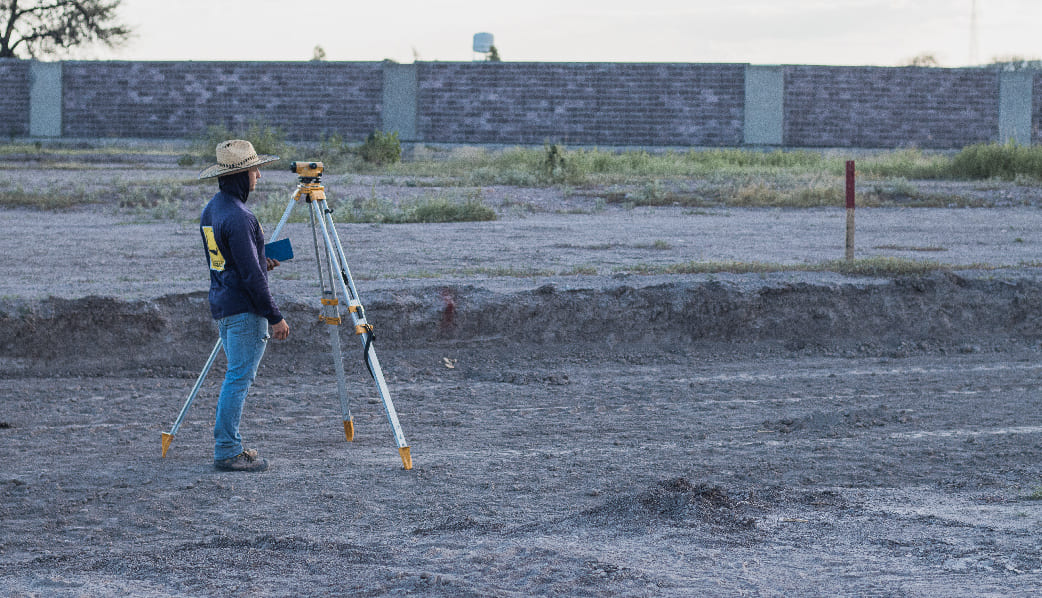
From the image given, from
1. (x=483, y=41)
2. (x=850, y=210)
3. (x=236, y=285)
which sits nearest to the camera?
(x=236, y=285)

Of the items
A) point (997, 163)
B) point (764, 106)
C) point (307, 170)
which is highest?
point (764, 106)

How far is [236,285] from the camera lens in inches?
222

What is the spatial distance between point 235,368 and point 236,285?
459mm

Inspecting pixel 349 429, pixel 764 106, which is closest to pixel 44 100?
pixel 764 106

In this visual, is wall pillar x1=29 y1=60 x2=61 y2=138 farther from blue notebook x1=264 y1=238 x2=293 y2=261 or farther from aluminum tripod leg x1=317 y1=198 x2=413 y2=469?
aluminum tripod leg x1=317 y1=198 x2=413 y2=469

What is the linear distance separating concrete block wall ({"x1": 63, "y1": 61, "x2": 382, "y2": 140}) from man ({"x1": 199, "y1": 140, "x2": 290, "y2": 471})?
1096 inches

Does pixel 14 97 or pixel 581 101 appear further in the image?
pixel 14 97

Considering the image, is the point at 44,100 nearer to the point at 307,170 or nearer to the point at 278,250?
the point at 278,250

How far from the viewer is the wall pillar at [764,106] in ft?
105

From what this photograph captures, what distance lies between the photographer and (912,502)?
5258 millimetres

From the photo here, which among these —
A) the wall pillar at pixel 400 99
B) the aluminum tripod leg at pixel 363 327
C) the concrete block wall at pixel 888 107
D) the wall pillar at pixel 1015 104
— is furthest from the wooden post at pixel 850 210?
the wall pillar at pixel 1015 104

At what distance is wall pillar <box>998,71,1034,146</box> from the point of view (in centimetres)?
3269

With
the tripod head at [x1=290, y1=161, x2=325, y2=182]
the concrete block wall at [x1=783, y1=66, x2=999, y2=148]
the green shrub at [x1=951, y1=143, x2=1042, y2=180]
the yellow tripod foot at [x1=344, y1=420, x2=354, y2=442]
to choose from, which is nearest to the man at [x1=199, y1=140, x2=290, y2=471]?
the tripod head at [x1=290, y1=161, x2=325, y2=182]

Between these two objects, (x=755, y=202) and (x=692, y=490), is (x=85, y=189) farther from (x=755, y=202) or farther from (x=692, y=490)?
(x=692, y=490)
